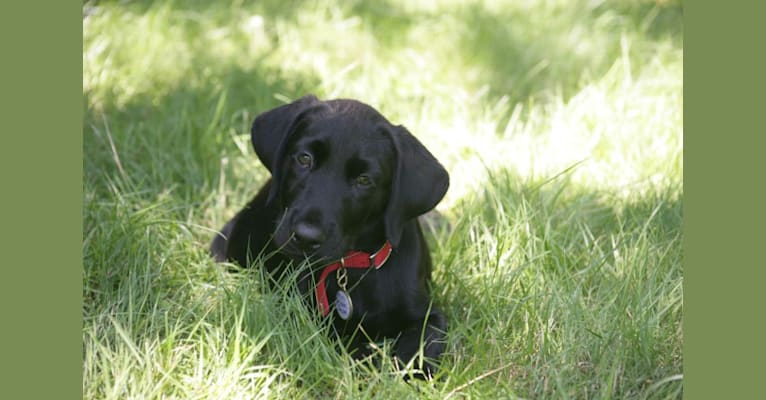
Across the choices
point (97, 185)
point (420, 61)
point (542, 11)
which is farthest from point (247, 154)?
point (542, 11)

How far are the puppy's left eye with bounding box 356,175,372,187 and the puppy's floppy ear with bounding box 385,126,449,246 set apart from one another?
4.8 inches

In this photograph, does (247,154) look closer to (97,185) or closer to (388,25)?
(97,185)

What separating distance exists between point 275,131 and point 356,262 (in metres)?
0.63

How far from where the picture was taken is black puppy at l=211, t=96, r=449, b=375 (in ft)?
11.5

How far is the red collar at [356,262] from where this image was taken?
376 centimetres

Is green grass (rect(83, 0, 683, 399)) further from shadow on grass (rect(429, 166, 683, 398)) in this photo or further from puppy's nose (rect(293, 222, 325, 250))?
puppy's nose (rect(293, 222, 325, 250))

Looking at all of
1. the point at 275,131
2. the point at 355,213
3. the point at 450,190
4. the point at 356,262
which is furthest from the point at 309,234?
the point at 450,190

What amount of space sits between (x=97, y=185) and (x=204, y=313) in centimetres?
166

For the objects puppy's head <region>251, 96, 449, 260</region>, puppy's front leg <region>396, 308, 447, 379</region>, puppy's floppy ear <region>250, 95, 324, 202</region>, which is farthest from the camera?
puppy's floppy ear <region>250, 95, 324, 202</region>

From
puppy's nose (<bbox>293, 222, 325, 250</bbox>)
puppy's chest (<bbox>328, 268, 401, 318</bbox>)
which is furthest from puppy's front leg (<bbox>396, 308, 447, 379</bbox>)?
puppy's nose (<bbox>293, 222, 325, 250</bbox>)

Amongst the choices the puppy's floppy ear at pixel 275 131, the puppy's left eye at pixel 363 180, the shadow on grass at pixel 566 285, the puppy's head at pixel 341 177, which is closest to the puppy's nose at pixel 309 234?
the puppy's head at pixel 341 177

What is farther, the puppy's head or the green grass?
the puppy's head

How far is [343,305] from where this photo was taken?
3771 mm

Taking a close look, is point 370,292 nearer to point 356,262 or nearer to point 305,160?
point 356,262
